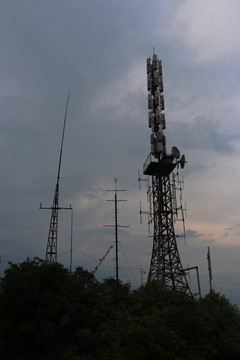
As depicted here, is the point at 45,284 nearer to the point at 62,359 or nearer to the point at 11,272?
the point at 11,272

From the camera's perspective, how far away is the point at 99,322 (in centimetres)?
2620

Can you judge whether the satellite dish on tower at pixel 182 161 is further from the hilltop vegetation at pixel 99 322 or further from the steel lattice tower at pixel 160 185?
the hilltop vegetation at pixel 99 322

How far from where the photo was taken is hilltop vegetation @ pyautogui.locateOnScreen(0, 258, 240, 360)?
2088 cm

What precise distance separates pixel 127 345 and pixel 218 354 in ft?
25.5

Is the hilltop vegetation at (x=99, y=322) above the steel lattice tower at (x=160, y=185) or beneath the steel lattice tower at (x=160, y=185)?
beneath

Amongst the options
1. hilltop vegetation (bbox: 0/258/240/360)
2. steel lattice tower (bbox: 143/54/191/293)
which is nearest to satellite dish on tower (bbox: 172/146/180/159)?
steel lattice tower (bbox: 143/54/191/293)

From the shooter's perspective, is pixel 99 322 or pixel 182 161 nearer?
pixel 99 322

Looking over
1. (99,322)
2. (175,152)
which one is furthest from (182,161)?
(99,322)

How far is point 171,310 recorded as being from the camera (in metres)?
24.1

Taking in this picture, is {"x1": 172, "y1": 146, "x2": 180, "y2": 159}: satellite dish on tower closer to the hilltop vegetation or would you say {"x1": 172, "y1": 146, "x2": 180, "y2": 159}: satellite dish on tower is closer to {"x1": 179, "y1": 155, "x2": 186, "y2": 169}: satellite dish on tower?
{"x1": 179, "y1": 155, "x2": 186, "y2": 169}: satellite dish on tower

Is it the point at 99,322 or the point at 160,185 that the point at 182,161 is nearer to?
the point at 160,185

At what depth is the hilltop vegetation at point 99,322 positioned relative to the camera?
20.9 m

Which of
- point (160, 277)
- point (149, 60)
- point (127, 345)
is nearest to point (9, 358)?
point (127, 345)

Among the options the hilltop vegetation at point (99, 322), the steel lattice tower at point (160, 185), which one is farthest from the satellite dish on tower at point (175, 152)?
the hilltop vegetation at point (99, 322)
